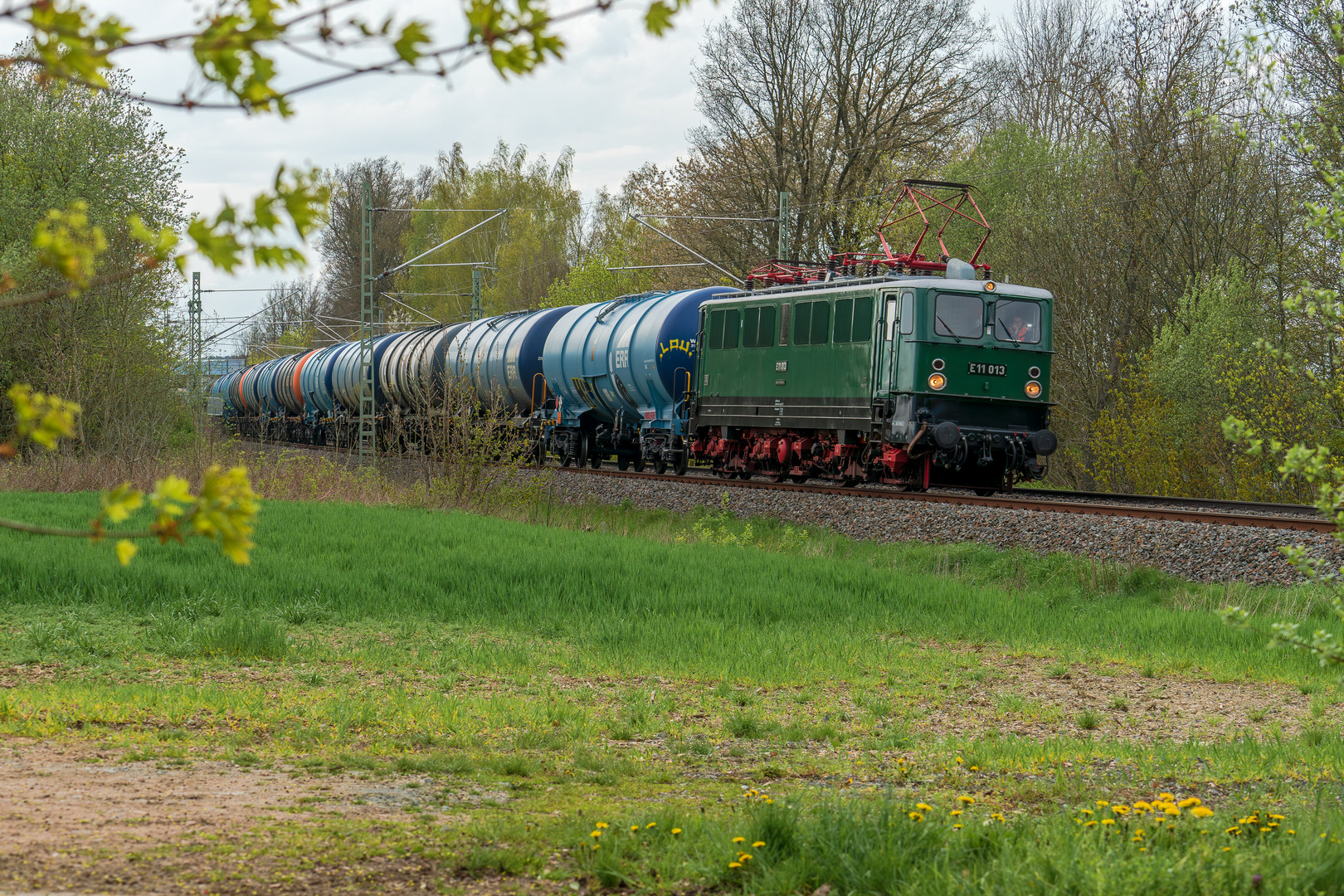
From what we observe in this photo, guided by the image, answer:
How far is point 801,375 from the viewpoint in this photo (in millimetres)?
22094

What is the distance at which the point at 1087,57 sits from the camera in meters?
40.6

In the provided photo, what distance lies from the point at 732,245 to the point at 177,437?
17994 millimetres

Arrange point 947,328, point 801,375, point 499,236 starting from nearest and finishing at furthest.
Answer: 1. point 947,328
2. point 801,375
3. point 499,236

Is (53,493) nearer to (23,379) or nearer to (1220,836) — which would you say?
(23,379)

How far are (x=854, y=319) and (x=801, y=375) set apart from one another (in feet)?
5.42

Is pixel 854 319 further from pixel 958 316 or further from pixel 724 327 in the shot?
pixel 724 327

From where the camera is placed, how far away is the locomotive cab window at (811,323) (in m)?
21.5

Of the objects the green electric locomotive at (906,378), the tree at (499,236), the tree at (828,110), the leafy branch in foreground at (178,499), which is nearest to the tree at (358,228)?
the tree at (499,236)

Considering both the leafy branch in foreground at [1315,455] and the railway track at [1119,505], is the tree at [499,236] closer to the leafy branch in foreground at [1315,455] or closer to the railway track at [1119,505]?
the railway track at [1119,505]

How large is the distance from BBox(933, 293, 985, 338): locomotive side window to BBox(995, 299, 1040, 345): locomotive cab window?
0.36m

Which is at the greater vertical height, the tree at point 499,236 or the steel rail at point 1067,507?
the tree at point 499,236

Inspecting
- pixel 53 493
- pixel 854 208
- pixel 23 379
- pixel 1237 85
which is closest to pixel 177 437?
pixel 23 379

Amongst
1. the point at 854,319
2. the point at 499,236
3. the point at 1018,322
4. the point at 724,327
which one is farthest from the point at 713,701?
the point at 499,236

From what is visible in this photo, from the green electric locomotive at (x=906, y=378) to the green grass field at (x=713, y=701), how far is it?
130 inches
